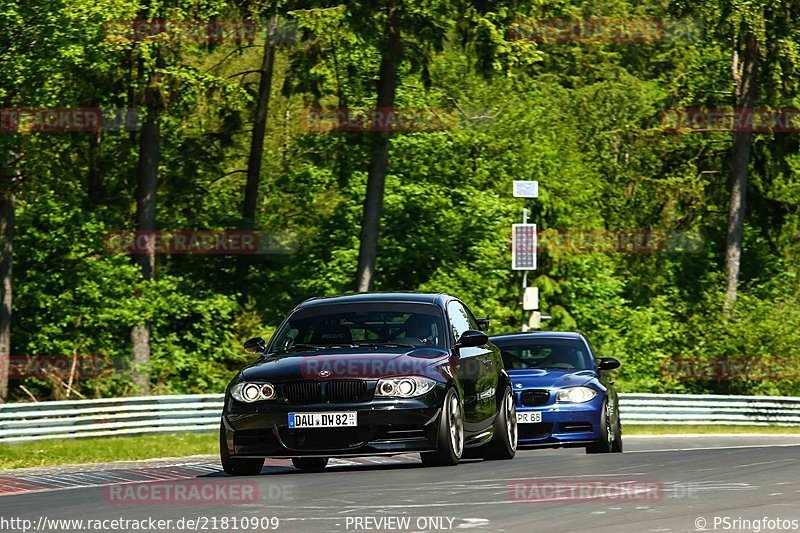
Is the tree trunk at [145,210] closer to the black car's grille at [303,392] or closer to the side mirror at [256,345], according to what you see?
the side mirror at [256,345]

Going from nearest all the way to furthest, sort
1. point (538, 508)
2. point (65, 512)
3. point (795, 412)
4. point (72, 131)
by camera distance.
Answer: point (538, 508)
point (65, 512)
point (72, 131)
point (795, 412)

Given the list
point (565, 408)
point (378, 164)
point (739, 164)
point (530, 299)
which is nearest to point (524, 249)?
point (530, 299)

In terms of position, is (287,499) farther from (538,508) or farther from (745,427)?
(745,427)

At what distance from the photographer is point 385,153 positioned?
3788 centimetres

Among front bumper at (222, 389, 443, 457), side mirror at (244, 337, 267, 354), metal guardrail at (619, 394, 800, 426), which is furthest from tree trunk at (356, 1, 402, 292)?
front bumper at (222, 389, 443, 457)

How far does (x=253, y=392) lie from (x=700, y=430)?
26540 mm

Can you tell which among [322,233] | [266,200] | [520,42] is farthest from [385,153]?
[266,200]

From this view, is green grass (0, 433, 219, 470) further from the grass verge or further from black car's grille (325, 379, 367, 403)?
black car's grille (325, 379, 367, 403)

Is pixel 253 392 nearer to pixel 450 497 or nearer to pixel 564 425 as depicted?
pixel 450 497

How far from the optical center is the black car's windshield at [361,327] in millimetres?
14680

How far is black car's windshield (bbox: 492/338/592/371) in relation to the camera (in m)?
20.5

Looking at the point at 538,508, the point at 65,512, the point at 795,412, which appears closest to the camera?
the point at 538,508

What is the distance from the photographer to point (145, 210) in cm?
4228

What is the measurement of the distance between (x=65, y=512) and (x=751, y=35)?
131ft
